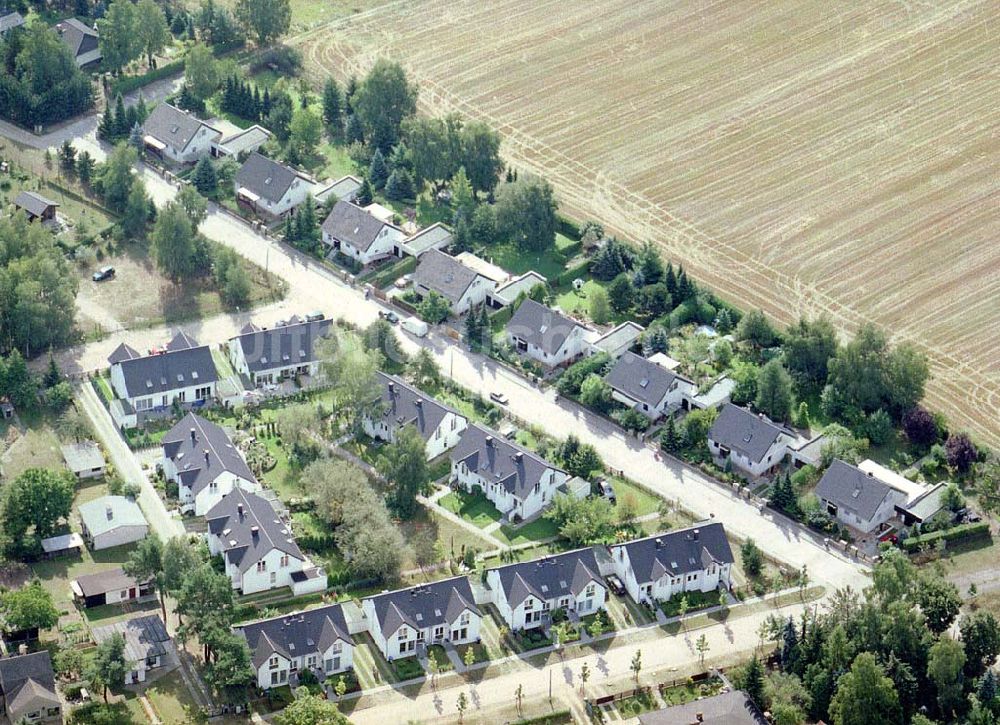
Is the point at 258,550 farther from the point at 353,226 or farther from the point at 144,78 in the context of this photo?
the point at 144,78

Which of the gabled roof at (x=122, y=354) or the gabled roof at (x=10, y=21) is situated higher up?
the gabled roof at (x=10, y=21)

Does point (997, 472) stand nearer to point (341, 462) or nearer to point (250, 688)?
point (341, 462)

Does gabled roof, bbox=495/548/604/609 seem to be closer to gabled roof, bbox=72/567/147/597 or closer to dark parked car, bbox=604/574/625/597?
dark parked car, bbox=604/574/625/597

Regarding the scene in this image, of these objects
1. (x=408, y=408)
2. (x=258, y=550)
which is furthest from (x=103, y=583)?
(x=408, y=408)

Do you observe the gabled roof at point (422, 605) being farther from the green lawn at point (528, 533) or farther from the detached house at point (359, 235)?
the detached house at point (359, 235)

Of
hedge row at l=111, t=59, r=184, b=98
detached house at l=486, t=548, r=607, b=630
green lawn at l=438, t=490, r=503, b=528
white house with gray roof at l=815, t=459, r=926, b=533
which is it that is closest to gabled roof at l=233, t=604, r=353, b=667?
detached house at l=486, t=548, r=607, b=630

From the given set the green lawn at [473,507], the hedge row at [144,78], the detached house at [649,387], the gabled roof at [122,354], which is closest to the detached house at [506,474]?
the green lawn at [473,507]

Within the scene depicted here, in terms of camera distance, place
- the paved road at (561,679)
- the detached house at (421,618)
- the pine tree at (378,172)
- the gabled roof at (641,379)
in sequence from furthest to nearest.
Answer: the pine tree at (378,172), the gabled roof at (641,379), the detached house at (421,618), the paved road at (561,679)
